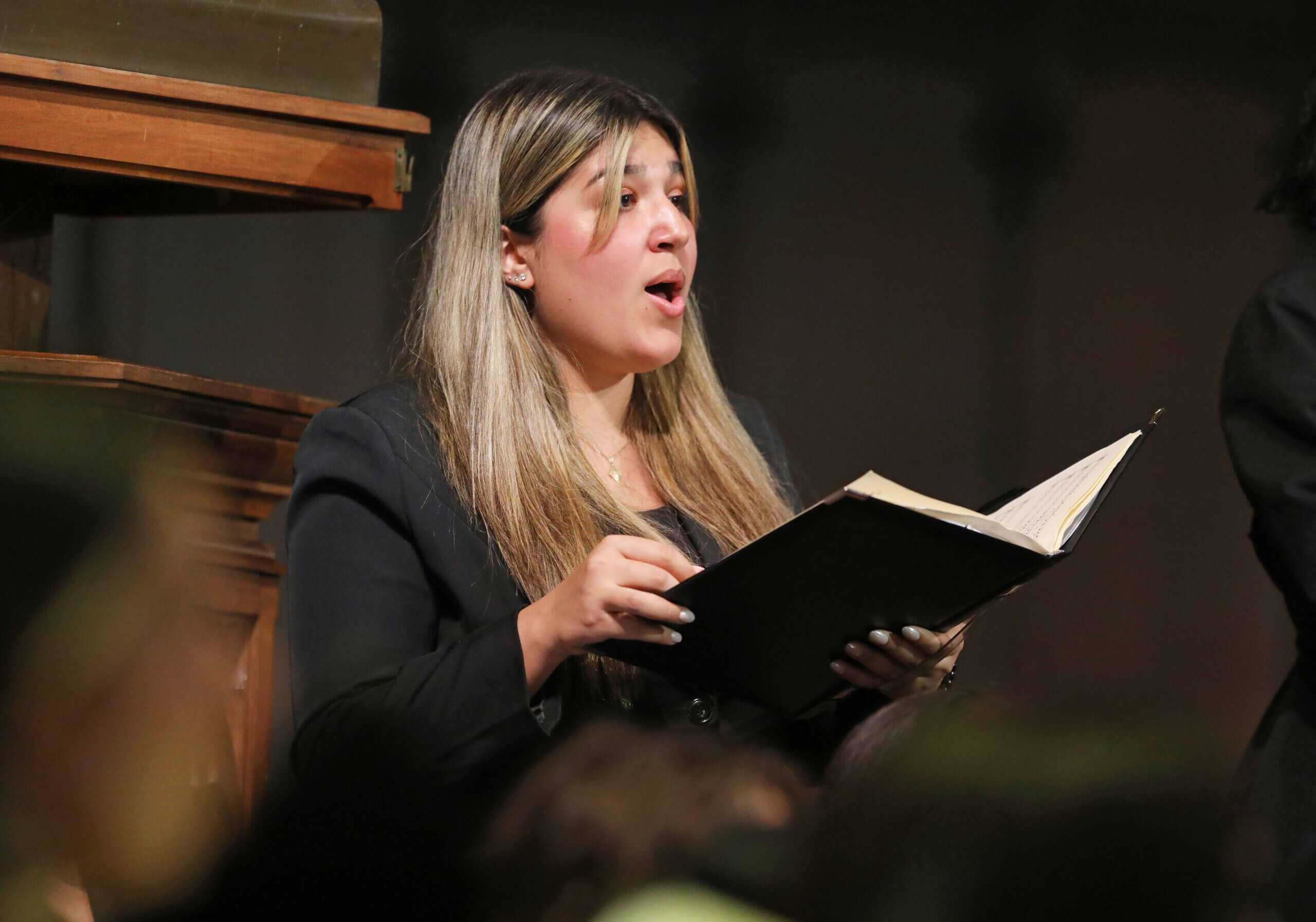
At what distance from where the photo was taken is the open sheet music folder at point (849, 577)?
830 mm

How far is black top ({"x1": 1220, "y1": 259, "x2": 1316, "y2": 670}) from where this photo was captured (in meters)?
1.30

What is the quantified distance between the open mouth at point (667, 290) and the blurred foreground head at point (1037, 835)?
0.98 metres

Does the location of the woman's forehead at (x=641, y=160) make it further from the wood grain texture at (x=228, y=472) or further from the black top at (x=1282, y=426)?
the black top at (x=1282, y=426)

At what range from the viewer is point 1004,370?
269cm

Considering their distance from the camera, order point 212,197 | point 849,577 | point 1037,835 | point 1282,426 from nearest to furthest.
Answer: point 1037,835
point 849,577
point 1282,426
point 212,197

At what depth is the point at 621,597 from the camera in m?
0.92

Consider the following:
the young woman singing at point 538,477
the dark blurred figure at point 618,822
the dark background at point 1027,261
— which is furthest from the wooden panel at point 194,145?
the dark background at point 1027,261

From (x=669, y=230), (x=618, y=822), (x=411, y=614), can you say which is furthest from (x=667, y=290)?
(x=618, y=822)

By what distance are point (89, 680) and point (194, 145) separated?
0.88 meters

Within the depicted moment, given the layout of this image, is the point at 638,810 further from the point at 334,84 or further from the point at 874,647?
the point at 334,84

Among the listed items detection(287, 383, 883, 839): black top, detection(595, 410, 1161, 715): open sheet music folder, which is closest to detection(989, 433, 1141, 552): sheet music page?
detection(595, 410, 1161, 715): open sheet music folder

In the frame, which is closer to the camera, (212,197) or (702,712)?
(702,712)

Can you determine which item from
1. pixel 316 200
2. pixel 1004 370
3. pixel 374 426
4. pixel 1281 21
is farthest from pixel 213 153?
pixel 1281 21

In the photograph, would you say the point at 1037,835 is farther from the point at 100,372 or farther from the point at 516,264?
the point at 516,264
